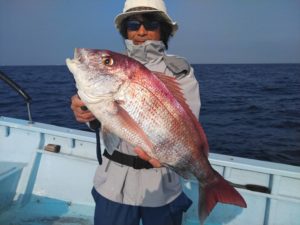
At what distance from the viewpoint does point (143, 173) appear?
8.81 ft

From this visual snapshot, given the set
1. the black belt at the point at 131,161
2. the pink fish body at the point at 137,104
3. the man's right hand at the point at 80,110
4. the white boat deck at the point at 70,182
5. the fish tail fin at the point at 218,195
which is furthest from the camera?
the white boat deck at the point at 70,182

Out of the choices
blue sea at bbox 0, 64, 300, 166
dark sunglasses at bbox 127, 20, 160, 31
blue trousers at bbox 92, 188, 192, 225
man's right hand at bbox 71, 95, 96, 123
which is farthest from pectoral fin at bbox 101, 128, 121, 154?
blue sea at bbox 0, 64, 300, 166

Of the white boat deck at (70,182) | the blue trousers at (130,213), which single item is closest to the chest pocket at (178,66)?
the blue trousers at (130,213)

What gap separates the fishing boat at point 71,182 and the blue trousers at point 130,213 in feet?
4.68

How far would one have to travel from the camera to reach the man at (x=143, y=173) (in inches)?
104

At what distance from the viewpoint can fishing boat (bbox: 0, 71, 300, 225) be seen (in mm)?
3936

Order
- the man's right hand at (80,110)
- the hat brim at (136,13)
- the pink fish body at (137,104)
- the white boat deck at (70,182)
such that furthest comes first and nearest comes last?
1. the white boat deck at (70,182)
2. the hat brim at (136,13)
3. the man's right hand at (80,110)
4. the pink fish body at (137,104)

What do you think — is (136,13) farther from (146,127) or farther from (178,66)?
(146,127)

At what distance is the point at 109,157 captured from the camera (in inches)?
107

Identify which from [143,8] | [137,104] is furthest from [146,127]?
[143,8]

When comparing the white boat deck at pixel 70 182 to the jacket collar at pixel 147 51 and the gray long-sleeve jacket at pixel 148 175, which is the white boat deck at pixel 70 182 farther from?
the jacket collar at pixel 147 51

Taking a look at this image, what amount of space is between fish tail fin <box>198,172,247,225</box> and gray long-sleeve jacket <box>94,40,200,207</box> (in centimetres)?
40

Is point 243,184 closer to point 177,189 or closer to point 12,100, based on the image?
point 177,189

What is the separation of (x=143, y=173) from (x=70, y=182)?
2454 millimetres
